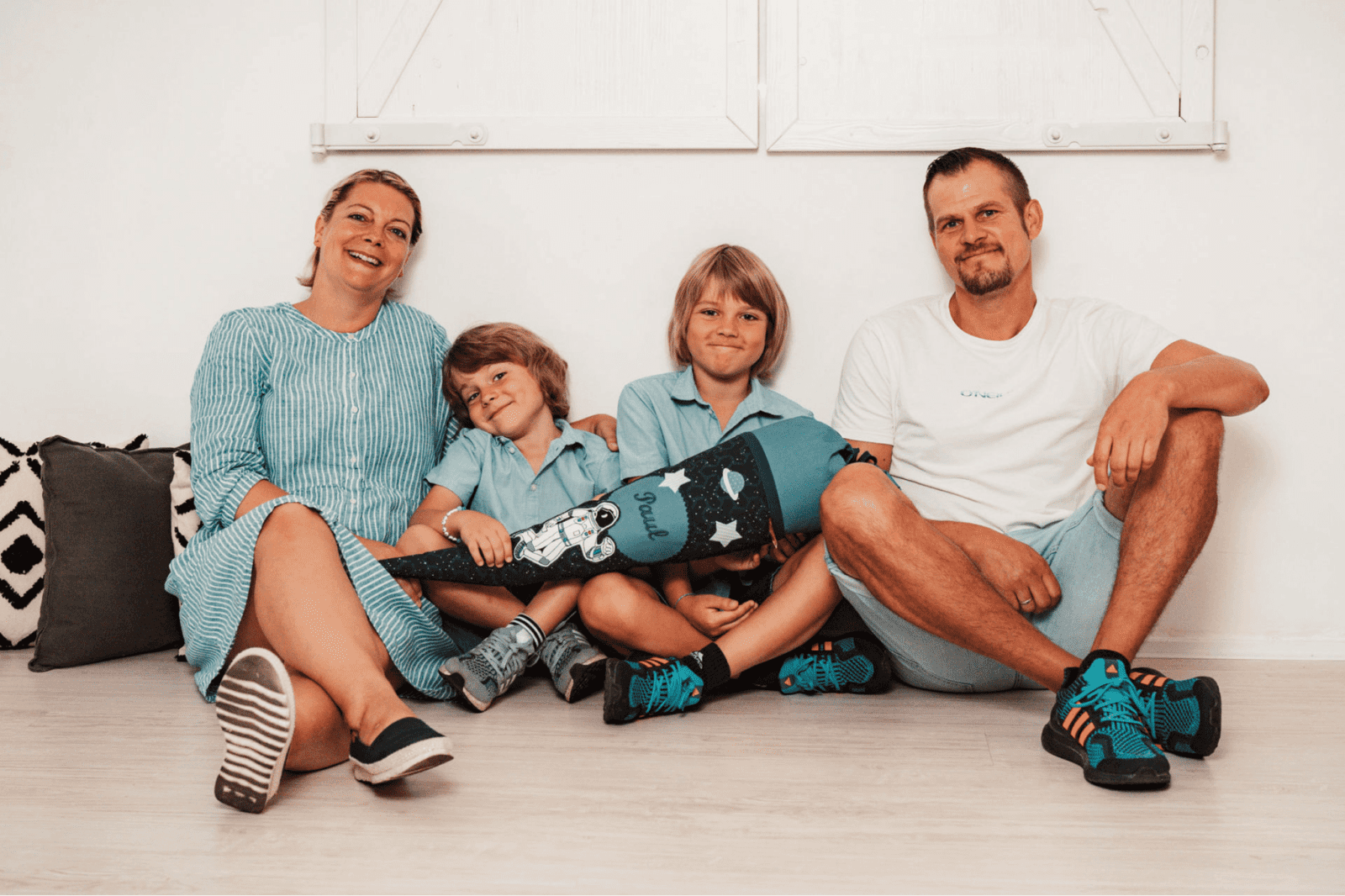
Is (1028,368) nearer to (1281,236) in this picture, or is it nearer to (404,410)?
(1281,236)

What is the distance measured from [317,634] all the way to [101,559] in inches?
38.1

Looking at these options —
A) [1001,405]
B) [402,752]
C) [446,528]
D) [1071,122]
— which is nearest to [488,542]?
[446,528]

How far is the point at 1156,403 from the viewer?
4.52ft

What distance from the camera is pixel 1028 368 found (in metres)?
1.79

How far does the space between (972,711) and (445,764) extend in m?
0.93

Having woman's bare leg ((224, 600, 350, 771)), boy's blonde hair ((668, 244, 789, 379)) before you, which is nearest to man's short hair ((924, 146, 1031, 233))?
boy's blonde hair ((668, 244, 789, 379))

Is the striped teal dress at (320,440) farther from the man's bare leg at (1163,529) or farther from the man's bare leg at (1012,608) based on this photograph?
the man's bare leg at (1163,529)

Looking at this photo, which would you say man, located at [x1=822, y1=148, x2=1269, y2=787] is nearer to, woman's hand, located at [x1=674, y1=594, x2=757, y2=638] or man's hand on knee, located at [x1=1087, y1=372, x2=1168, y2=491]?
man's hand on knee, located at [x1=1087, y1=372, x2=1168, y2=491]

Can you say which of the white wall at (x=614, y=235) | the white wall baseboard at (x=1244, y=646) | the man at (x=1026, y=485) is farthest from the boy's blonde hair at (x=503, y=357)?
the white wall baseboard at (x=1244, y=646)

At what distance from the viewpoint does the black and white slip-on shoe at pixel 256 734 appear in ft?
3.69

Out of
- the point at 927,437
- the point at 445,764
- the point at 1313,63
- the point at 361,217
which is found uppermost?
the point at 1313,63

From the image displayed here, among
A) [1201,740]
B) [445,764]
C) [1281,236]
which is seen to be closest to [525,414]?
[445,764]

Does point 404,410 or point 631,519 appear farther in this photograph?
point 404,410

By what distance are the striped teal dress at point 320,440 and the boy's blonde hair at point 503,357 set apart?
44 mm
